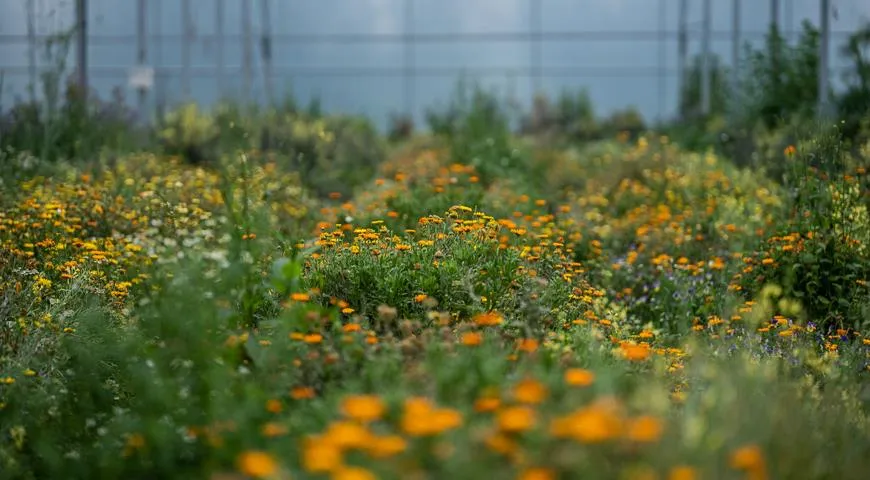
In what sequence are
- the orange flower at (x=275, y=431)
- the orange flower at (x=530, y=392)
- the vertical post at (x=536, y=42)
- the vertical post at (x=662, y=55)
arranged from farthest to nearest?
1. the vertical post at (x=536, y=42)
2. the vertical post at (x=662, y=55)
3. the orange flower at (x=275, y=431)
4. the orange flower at (x=530, y=392)

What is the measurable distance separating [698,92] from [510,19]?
4.66 meters

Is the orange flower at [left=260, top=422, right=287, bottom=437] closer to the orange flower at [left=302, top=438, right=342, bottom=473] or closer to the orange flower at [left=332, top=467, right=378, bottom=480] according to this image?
the orange flower at [left=302, top=438, right=342, bottom=473]

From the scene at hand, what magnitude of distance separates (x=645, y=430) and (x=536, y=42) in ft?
65.6

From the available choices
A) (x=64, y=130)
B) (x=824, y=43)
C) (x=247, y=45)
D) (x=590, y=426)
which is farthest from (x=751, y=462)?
(x=247, y=45)

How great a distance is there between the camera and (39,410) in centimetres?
353

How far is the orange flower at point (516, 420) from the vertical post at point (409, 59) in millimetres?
18988

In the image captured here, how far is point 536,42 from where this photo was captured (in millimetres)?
21266

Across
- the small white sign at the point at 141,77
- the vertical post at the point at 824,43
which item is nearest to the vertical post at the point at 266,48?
the small white sign at the point at 141,77

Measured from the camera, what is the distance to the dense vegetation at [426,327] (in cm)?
225

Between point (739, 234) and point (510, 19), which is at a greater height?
point (510, 19)

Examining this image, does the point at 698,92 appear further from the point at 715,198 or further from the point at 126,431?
the point at 126,431

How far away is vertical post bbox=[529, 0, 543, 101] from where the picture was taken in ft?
69.1

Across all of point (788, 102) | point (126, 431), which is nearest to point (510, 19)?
point (788, 102)

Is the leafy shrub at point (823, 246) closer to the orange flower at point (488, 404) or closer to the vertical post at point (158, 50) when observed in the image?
the orange flower at point (488, 404)
